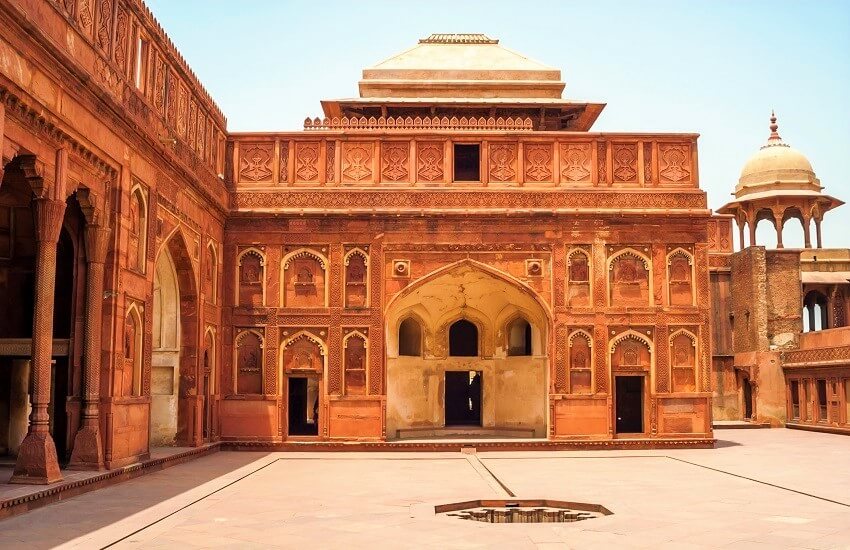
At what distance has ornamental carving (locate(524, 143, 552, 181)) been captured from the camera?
17875 millimetres

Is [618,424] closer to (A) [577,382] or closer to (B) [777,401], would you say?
(A) [577,382]

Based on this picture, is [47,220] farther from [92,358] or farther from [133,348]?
[133,348]

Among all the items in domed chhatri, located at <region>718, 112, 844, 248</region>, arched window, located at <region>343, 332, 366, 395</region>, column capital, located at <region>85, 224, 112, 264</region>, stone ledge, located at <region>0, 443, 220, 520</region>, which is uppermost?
domed chhatri, located at <region>718, 112, 844, 248</region>

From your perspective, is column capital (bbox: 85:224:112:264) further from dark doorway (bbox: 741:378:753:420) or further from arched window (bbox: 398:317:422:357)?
dark doorway (bbox: 741:378:753:420)

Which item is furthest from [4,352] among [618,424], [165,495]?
[618,424]

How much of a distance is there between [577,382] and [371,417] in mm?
4016

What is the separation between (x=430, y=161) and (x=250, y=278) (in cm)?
423

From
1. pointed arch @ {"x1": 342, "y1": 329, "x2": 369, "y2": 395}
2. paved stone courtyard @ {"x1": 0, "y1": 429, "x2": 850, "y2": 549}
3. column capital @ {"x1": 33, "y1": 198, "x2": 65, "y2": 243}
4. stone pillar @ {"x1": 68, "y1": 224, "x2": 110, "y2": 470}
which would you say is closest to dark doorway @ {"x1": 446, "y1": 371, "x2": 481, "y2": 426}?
pointed arch @ {"x1": 342, "y1": 329, "x2": 369, "y2": 395}

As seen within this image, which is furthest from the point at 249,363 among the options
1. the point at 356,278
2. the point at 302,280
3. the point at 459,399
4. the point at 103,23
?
the point at 103,23

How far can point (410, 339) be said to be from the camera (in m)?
20.0

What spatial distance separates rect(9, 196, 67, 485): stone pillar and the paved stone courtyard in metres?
0.49

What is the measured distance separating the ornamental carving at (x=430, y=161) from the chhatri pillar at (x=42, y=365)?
30.3ft

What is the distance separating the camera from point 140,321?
12.3m

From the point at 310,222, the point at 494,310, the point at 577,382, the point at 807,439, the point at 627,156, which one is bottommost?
the point at 807,439
